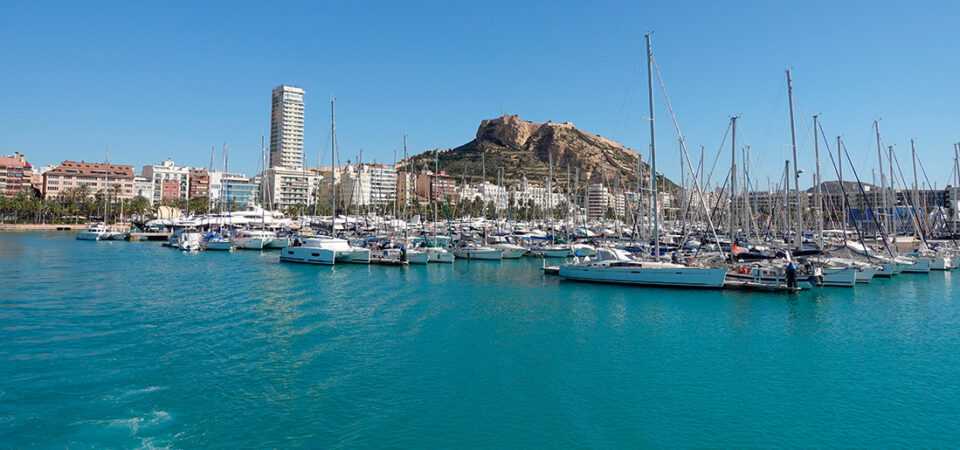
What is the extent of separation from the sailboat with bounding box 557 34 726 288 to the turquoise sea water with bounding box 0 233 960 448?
6.34 ft

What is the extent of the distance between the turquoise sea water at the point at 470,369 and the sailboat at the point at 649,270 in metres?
1.93

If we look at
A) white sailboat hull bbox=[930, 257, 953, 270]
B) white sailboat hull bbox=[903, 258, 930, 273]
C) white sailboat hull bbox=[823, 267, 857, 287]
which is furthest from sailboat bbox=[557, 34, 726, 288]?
white sailboat hull bbox=[930, 257, 953, 270]

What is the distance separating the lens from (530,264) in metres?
56.5

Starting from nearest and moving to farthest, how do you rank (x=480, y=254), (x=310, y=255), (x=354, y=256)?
(x=354, y=256)
(x=310, y=255)
(x=480, y=254)

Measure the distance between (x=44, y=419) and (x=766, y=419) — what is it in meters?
18.2

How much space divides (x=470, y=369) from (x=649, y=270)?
22777mm

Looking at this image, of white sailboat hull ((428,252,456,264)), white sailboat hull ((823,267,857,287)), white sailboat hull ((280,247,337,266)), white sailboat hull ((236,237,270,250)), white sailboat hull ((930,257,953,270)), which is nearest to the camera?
white sailboat hull ((823,267,857,287))

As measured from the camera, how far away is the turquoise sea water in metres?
12.9

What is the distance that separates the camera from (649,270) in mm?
36969

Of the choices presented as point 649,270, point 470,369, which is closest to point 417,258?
point 649,270

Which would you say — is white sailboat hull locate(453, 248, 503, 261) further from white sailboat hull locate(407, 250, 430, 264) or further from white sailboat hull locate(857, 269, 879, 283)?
white sailboat hull locate(857, 269, 879, 283)

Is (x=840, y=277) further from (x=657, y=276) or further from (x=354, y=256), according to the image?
(x=354, y=256)

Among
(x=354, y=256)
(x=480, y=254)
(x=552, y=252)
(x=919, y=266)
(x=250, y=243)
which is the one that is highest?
(x=250, y=243)

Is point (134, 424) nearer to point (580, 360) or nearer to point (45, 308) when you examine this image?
point (580, 360)
